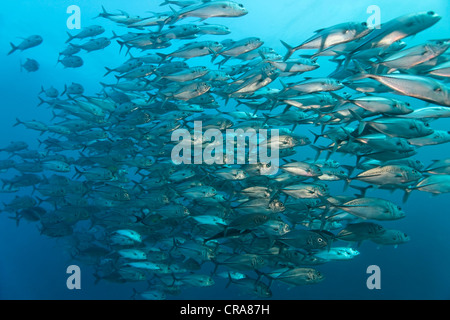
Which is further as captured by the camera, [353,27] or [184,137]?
[184,137]

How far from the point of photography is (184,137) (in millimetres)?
5254

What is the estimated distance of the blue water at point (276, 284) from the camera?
1423 centimetres

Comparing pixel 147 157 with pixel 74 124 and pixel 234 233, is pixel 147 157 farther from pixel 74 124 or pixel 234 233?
pixel 234 233

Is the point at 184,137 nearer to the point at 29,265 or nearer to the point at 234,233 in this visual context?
the point at 234,233

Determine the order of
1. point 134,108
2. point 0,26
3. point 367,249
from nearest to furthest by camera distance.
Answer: point 134,108, point 367,249, point 0,26

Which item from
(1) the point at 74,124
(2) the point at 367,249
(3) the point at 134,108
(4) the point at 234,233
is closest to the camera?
(4) the point at 234,233

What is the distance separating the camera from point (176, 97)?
15.2 feet

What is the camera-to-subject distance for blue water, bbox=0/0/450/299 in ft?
46.7

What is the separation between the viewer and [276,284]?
14242 millimetres
